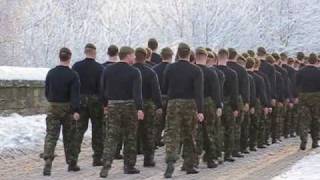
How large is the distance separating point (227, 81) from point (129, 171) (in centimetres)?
312

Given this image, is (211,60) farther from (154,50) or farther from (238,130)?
(154,50)

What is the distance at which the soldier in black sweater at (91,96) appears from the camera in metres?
12.9

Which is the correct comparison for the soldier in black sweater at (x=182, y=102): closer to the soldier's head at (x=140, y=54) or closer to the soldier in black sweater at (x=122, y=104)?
the soldier in black sweater at (x=122, y=104)

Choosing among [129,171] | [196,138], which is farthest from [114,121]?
[196,138]

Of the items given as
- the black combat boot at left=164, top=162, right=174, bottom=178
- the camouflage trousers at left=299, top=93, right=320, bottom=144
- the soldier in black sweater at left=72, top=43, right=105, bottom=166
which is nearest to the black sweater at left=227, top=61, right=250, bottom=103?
the camouflage trousers at left=299, top=93, right=320, bottom=144

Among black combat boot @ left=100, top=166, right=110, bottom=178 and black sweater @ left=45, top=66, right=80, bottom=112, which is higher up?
black sweater @ left=45, top=66, right=80, bottom=112

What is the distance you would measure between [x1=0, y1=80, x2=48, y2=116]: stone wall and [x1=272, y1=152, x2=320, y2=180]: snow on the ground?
22.3 feet

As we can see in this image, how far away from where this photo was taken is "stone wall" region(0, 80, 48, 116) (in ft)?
52.8

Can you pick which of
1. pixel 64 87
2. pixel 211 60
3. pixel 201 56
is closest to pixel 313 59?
pixel 211 60

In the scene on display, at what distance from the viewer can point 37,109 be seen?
1741 centimetres

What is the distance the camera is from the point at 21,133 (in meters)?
15.6

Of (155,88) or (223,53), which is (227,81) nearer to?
(223,53)

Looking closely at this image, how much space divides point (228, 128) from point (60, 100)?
366 cm

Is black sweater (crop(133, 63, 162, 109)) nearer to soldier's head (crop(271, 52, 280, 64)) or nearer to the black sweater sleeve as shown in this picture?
the black sweater sleeve
